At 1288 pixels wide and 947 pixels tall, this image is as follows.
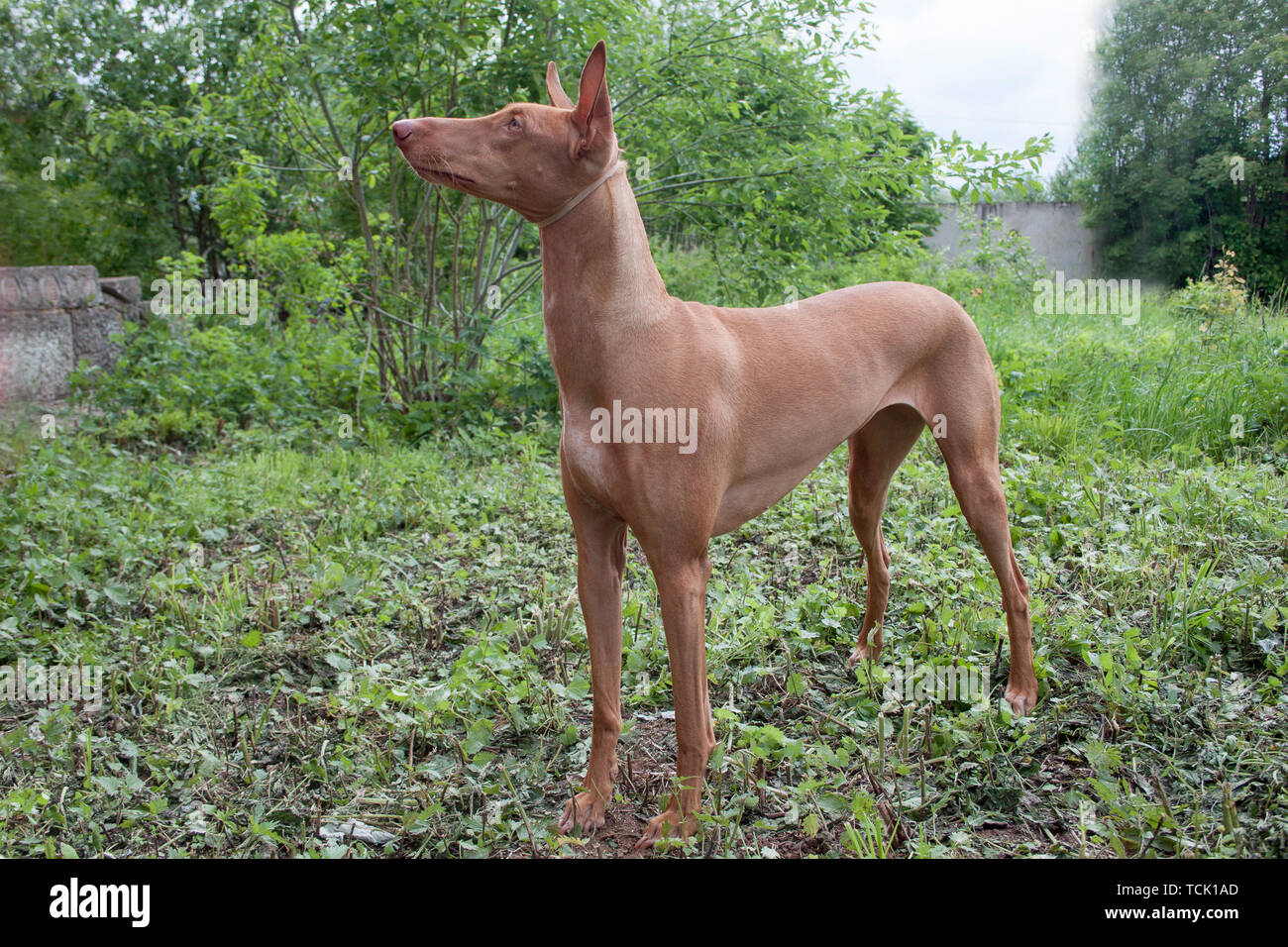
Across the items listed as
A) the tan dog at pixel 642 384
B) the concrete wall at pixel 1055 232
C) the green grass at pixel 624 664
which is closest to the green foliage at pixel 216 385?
the green grass at pixel 624 664

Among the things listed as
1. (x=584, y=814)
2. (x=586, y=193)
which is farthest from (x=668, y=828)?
(x=586, y=193)

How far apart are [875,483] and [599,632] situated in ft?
4.19

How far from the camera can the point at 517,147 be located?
2.06 m

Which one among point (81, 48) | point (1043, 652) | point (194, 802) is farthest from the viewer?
point (81, 48)

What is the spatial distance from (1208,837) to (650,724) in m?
1.58

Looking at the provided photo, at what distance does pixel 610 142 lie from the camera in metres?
2.11

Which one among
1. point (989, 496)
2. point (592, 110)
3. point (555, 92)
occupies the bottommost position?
point (989, 496)

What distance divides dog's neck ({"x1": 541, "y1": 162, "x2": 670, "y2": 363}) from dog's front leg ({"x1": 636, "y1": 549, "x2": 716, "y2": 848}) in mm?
582

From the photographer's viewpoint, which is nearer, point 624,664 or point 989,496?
point 989,496

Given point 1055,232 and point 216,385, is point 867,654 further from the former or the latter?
point 1055,232

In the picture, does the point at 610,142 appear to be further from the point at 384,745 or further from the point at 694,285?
the point at 694,285

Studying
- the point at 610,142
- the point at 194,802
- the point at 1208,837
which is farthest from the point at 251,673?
the point at 1208,837

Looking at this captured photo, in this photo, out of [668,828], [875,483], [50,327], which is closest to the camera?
[668,828]

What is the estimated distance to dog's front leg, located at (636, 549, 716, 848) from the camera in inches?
87.0
